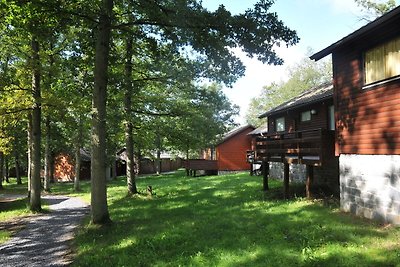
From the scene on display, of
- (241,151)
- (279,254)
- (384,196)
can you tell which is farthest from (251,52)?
(241,151)

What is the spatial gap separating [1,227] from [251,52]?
450 inches

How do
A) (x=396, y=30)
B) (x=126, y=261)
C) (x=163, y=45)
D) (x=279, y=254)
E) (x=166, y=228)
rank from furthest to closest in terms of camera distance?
(x=163, y=45)
(x=166, y=228)
(x=396, y=30)
(x=126, y=261)
(x=279, y=254)

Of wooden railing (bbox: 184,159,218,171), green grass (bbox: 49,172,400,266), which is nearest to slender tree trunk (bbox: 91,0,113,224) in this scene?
green grass (bbox: 49,172,400,266)

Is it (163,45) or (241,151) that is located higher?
(163,45)

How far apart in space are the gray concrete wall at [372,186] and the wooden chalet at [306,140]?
4.00 feet

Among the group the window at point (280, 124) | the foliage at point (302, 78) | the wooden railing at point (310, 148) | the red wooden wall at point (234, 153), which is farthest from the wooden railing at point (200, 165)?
the foliage at point (302, 78)

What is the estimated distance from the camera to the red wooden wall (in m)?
42.1

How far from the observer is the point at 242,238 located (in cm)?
937

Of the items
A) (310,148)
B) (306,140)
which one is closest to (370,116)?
(310,148)

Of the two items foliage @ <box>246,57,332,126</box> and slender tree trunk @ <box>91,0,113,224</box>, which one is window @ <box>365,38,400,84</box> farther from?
foliage @ <box>246,57,332,126</box>

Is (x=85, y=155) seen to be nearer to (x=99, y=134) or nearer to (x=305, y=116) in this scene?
(x=305, y=116)

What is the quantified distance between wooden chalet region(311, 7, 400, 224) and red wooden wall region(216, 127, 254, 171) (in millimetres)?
29621

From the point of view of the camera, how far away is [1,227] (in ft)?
45.6

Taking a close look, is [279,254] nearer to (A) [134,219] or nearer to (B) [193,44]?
(A) [134,219]
